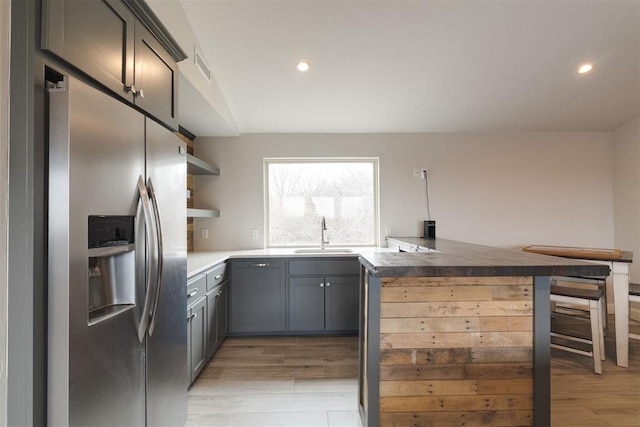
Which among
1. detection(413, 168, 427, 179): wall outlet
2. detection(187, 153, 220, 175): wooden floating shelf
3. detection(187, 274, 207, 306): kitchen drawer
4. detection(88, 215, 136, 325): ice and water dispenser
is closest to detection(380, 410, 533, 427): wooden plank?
detection(88, 215, 136, 325): ice and water dispenser

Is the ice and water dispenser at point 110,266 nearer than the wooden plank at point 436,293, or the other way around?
the ice and water dispenser at point 110,266

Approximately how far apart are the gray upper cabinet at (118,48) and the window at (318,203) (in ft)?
6.50

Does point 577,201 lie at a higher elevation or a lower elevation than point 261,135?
lower

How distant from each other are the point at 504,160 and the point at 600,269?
2652 mm

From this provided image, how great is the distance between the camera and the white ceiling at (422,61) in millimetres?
2006

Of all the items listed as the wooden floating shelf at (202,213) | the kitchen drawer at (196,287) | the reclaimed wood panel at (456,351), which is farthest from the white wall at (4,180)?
the wooden floating shelf at (202,213)

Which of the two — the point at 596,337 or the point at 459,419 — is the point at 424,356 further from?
the point at 596,337

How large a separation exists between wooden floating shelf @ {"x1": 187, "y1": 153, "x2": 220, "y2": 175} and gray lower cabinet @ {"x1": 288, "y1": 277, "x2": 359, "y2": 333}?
153 centimetres

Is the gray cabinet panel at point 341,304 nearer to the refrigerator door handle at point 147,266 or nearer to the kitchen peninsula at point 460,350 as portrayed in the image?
the kitchen peninsula at point 460,350

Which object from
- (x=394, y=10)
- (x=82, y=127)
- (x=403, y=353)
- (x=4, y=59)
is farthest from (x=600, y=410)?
(x=4, y=59)

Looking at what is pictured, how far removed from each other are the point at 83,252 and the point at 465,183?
12.3 ft

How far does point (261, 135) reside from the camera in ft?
11.5

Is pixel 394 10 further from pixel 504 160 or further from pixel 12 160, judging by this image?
pixel 504 160

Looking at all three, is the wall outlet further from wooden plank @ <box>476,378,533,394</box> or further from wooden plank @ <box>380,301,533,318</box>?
wooden plank @ <box>476,378,533,394</box>
